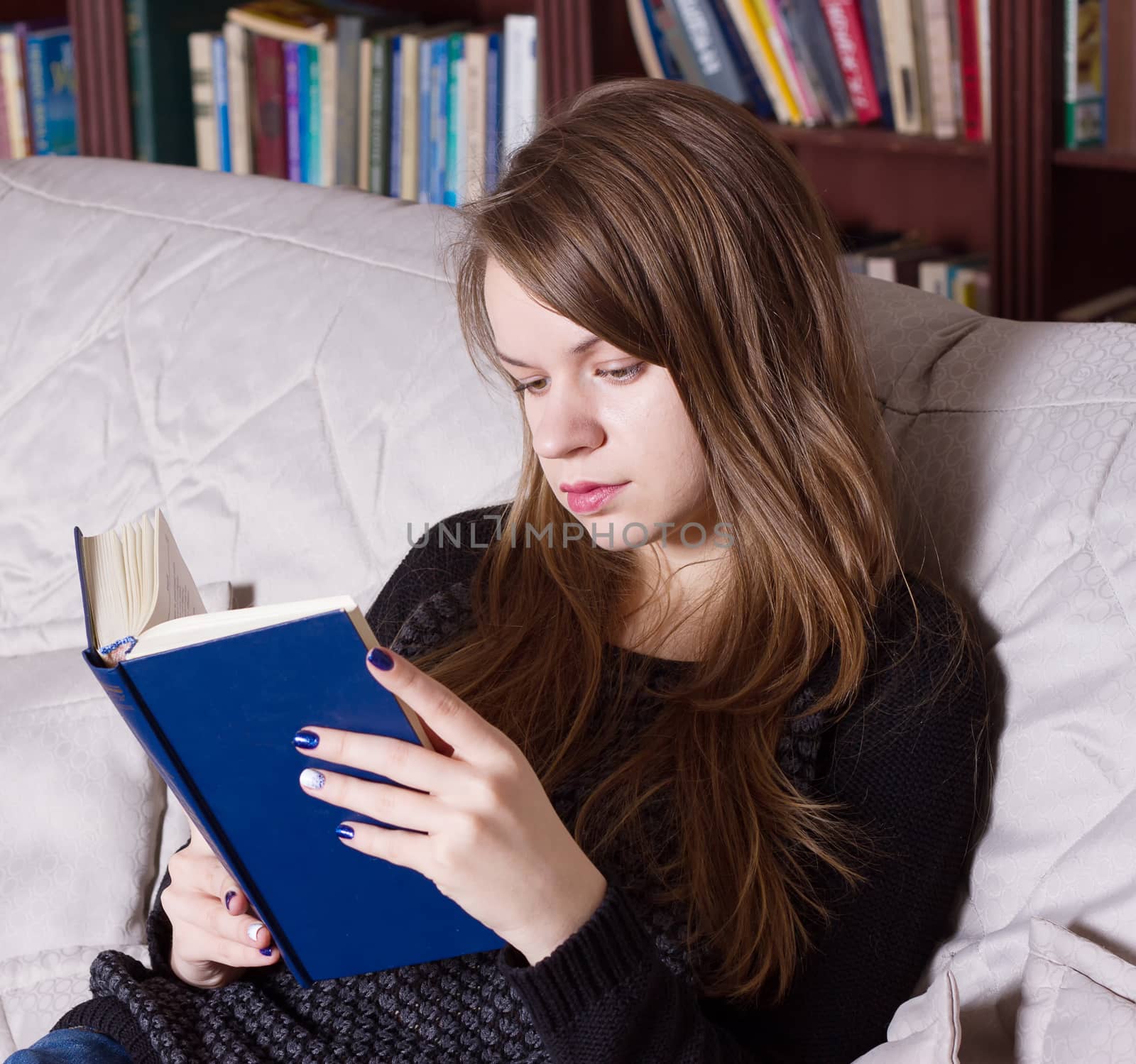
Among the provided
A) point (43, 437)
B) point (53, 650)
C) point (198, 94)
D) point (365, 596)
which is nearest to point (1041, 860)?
point (365, 596)

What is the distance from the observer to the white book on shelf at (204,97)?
7.59ft

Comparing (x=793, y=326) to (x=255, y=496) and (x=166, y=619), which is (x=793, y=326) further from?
(x=255, y=496)

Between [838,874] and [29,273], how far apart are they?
1220 millimetres

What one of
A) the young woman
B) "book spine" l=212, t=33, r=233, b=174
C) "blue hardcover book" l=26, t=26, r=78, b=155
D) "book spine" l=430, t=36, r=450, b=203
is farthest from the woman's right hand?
"blue hardcover book" l=26, t=26, r=78, b=155

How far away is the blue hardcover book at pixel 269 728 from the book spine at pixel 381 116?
1.53 meters

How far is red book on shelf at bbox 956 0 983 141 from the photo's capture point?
167 centimetres

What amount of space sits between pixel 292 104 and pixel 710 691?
1.68 meters

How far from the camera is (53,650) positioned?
140 centimetres

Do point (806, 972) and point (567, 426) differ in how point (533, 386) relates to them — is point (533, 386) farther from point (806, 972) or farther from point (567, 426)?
point (806, 972)

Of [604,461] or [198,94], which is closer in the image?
[604,461]

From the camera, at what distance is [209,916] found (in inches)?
34.6

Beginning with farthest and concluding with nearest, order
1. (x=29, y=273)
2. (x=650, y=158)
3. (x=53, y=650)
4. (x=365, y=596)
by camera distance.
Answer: (x=29, y=273) < (x=53, y=650) < (x=365, y=596) < (x=650, y=158)

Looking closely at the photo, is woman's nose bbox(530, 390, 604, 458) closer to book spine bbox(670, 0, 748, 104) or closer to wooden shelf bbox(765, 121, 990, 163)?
wooden shelf bbox(765, 121, 990, 163)

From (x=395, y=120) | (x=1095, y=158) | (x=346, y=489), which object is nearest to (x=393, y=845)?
(x=346, y=489)
